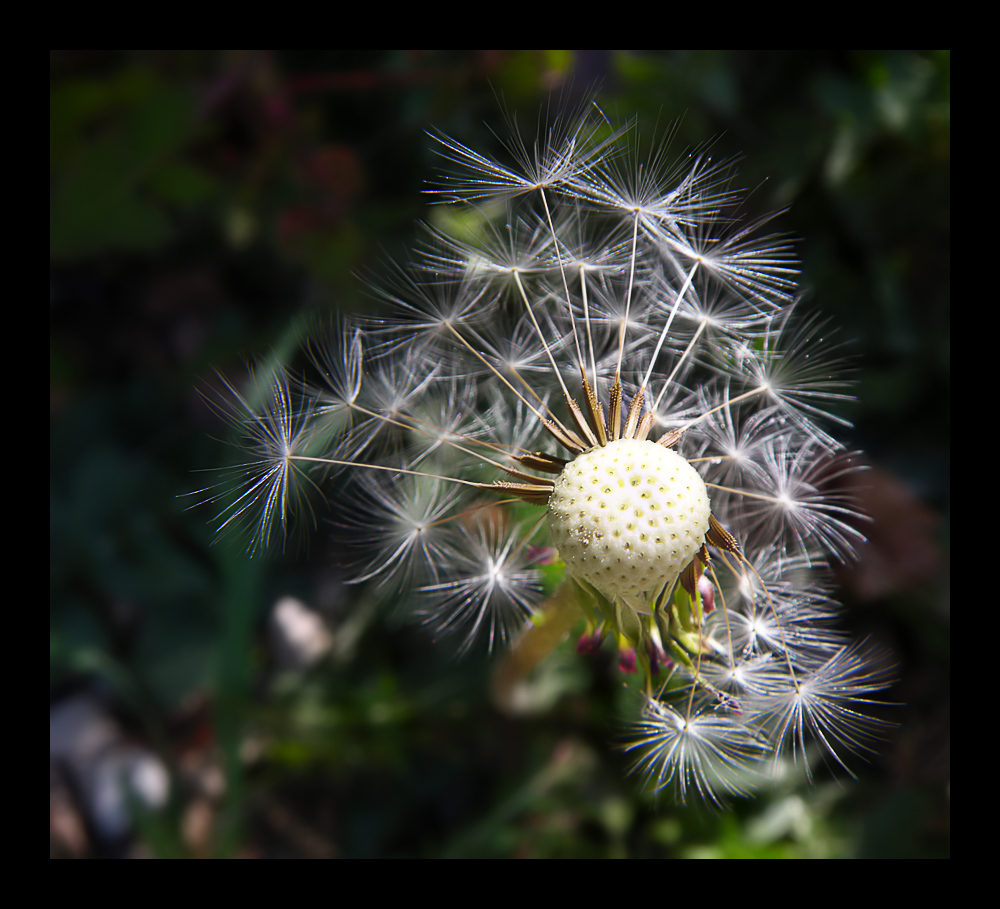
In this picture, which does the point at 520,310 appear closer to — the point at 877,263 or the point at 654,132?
the point at 654,132

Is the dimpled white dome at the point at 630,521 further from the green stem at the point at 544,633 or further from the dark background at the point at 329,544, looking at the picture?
the dark background at the point at 329,544

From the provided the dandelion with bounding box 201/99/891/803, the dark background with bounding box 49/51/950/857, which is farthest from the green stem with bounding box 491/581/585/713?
the dark background with bounding box 49/51/950/857

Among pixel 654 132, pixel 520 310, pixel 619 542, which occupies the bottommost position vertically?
pixel 619 542

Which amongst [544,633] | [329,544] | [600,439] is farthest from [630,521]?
[329,544]

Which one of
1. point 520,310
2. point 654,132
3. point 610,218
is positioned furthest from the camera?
point 654,132

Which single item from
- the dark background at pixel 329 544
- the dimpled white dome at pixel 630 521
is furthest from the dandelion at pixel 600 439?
the dark background at pixel 329 544

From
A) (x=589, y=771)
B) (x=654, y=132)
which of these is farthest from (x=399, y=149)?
(x=589, y=771)

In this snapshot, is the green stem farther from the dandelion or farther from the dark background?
the dark background
